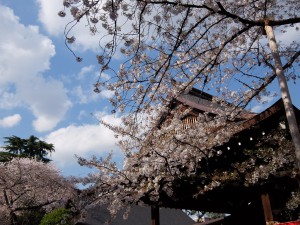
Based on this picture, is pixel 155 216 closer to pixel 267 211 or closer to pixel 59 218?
pixel 267 211

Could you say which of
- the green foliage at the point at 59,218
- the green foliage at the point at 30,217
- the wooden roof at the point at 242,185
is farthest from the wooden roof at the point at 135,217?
the green foliage at the point at 30,217

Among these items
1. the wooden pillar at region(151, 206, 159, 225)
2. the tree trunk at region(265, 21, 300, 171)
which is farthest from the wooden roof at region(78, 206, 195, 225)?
the tree trunk at region(265, 21, 300, 171)

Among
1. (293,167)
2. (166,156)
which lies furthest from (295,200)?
(166,156)

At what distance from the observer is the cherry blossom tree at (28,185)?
14.8 meters

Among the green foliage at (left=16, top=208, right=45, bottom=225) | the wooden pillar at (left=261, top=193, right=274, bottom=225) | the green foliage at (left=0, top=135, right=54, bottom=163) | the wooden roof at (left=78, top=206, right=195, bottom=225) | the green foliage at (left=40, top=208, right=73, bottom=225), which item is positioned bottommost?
the wooden pillar at (left=261, top=193, right=274, bottom=225)

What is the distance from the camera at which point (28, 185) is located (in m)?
15.1

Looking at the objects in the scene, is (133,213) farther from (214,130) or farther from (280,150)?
(280,150)

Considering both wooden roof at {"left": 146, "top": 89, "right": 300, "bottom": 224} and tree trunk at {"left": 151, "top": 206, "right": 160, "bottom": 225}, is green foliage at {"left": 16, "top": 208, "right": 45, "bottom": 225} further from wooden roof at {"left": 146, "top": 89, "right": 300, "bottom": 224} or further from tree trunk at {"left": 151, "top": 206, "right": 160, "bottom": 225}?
wooden roof at {"left": 146, "top": 89, "right": 300, "bottom": 224}

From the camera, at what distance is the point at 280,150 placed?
6.62 m

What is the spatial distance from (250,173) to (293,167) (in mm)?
843

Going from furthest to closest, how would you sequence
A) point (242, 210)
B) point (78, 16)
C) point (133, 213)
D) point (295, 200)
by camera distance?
1. point (133, 213)
2. point (242, 210)
3. point (295, 200)
4. point (78, 16)

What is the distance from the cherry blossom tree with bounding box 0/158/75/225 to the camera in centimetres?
1478

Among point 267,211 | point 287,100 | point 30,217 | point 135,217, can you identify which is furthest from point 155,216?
point 30,217

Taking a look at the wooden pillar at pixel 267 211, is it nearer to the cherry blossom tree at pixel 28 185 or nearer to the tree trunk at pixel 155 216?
the tree trunk at pixel 155 216
